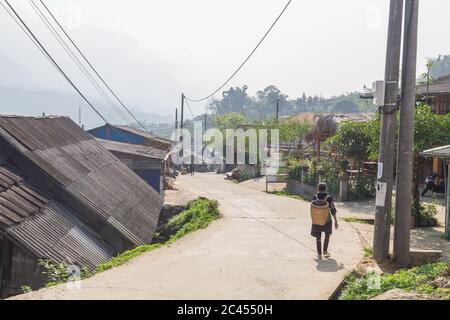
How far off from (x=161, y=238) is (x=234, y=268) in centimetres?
842

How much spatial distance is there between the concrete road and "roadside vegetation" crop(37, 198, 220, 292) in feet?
1.61

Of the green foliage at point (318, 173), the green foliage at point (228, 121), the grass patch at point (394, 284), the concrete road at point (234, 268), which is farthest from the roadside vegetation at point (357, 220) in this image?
the green foliage at point (228, 121)

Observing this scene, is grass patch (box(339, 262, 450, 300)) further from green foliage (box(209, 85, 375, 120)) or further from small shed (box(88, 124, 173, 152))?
green foliage (box(209, 85, 375, 120))

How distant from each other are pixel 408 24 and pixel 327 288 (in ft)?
16.0

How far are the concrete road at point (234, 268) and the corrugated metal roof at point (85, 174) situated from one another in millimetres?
2290

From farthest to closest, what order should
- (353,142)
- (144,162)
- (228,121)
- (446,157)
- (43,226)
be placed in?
(228,121), (144,162), (353,142), (446,157), (43,226)

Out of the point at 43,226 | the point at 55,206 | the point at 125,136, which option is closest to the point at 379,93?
the point at 43,226

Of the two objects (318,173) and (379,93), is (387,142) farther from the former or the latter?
(318,173)

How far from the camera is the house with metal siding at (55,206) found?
8656 mm

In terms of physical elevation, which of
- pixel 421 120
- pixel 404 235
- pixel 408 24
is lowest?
pixel 404 235

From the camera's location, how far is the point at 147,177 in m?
24.2

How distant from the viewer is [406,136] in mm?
8500
